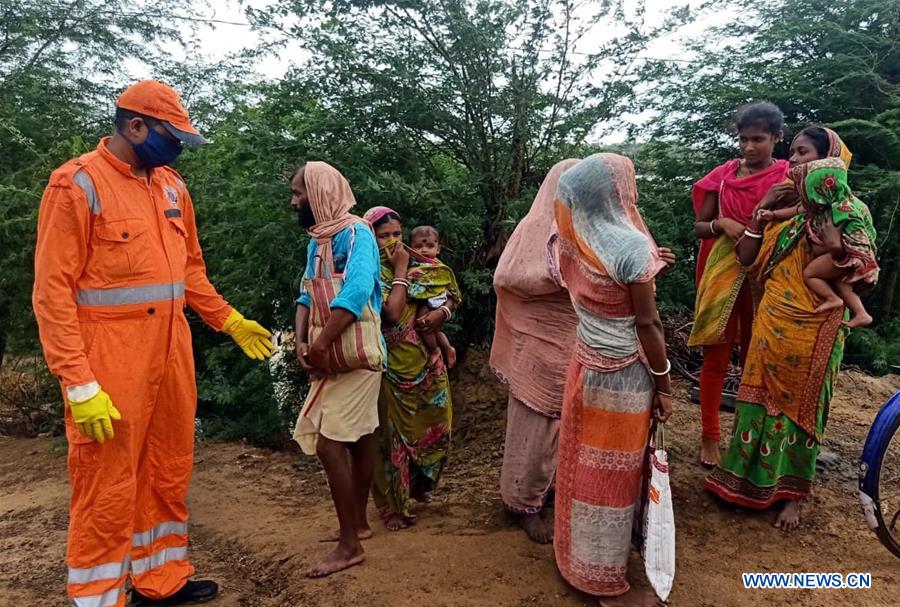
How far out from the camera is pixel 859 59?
609cm

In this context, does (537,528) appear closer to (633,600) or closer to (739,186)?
(633,600)

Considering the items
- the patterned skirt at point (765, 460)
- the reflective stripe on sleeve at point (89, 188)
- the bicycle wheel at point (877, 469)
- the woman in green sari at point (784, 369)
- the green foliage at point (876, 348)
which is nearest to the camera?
the reflective stripe on sleeve at point (89, 188)

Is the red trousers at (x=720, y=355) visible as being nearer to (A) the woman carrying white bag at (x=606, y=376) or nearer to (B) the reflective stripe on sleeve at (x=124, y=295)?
(A) the woman carrying white bag at (x=606, y=376)

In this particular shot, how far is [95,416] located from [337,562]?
124cm

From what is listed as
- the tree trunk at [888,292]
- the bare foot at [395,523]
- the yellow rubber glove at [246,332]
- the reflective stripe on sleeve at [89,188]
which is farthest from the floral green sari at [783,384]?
the tree trunk at [888,292]

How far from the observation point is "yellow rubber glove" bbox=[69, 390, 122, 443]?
2.19m

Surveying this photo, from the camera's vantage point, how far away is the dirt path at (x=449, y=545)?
2.60 meters

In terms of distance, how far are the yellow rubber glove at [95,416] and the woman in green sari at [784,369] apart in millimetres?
2955

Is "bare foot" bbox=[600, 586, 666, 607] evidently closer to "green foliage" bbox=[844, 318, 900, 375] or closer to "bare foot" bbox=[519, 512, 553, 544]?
"bare foot" bbox=[519, 512, 553, 544]

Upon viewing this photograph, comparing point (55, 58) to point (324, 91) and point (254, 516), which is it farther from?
point (254, 516)

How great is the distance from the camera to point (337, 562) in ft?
9.09

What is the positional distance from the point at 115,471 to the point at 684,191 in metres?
5.50

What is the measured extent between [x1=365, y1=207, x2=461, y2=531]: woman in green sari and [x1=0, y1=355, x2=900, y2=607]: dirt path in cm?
29

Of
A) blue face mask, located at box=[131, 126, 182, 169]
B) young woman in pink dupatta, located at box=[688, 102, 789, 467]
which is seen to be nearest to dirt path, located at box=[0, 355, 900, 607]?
young woman in pink dupatta, located at box=[688, 102, 789, 467]
